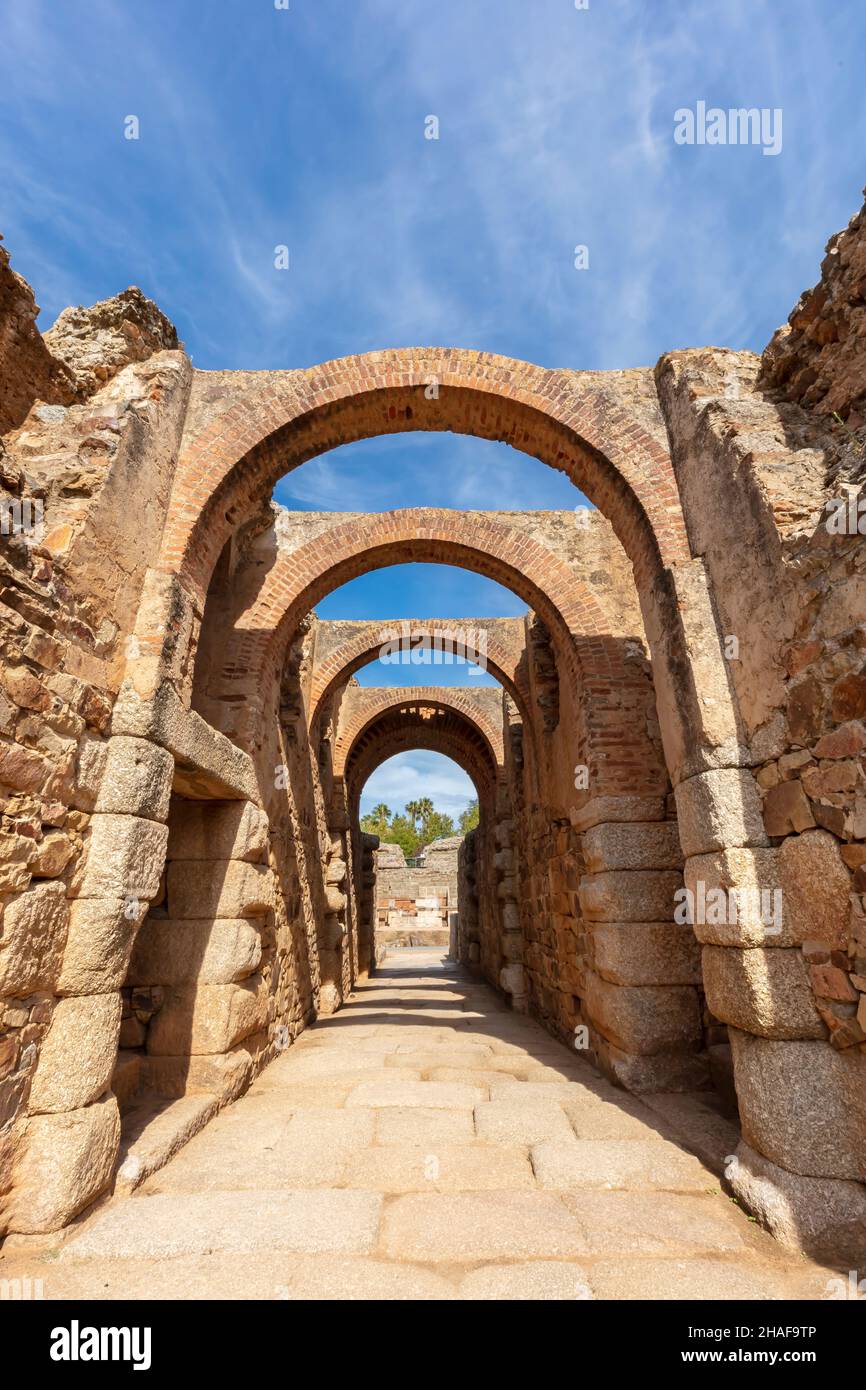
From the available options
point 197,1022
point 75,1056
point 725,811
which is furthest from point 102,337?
point 725,811

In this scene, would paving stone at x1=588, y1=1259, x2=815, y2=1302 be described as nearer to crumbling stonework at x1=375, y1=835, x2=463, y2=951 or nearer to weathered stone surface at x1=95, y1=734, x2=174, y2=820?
weathered stone surface at x1=95, y1=734, x2=174, y2=820

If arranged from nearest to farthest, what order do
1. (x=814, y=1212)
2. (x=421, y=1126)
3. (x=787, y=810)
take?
(x=814, y=1212) < (x=787, y=810) < (x=421, y=1126)

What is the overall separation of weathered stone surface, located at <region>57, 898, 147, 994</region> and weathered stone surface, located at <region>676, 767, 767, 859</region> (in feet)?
10.8

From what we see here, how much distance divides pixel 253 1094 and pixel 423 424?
19.3ft

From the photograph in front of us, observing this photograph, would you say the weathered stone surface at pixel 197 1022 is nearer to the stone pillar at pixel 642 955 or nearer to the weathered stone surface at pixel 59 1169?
the weathered stone surface at pixel 59 1169

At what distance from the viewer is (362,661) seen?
11016 millimetres

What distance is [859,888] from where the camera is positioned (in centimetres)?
269

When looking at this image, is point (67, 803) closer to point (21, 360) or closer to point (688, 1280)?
point (21, 360)

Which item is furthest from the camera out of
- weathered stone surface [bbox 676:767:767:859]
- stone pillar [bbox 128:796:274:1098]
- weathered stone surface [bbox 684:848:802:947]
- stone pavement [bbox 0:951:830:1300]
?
stone pillar [bbox 128:796:274:1098]

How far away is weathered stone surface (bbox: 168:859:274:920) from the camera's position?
192 inches

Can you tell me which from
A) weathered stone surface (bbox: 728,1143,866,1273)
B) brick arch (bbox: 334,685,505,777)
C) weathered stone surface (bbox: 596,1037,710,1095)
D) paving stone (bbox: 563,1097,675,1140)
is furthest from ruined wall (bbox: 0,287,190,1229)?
brick arch (bbox: 334,685,505,777)

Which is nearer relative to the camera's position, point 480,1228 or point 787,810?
point 480,1228

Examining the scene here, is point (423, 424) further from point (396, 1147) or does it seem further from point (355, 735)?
point (355, 735)

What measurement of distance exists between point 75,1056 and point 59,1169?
44 centimetres
